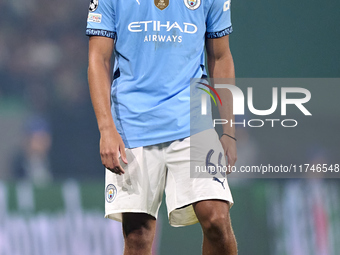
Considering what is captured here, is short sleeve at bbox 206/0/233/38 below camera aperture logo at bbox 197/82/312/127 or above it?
above

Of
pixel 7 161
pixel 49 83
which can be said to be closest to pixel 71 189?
pixel 7 161

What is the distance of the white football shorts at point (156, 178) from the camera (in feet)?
7.33

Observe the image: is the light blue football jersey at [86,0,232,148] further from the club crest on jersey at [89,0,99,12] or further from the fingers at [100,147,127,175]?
the fingers at [100,147,127,175]

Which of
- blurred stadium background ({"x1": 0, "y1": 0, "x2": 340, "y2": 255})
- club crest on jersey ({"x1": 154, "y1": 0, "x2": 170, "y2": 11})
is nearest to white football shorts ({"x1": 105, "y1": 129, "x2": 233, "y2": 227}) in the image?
club crest on jersey ({"x1": 154, "y1": 0, "x2": 170, "y2": 11})

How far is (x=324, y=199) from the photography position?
357 cm

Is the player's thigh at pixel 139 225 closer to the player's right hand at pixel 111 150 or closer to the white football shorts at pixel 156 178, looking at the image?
the white football shorts at pixel 156 178

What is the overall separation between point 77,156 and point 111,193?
129cm

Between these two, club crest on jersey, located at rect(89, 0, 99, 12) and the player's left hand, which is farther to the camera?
the player's left hand

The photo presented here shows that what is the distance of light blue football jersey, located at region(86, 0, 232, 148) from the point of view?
7.41 feet

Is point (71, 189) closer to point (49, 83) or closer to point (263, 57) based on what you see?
point (49, 83)

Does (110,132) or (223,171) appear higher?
(110,132)

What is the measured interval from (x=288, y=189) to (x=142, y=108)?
1.63m

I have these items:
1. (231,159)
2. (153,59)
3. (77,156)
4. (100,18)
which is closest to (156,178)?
(231,159)

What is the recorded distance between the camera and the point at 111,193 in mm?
2312
